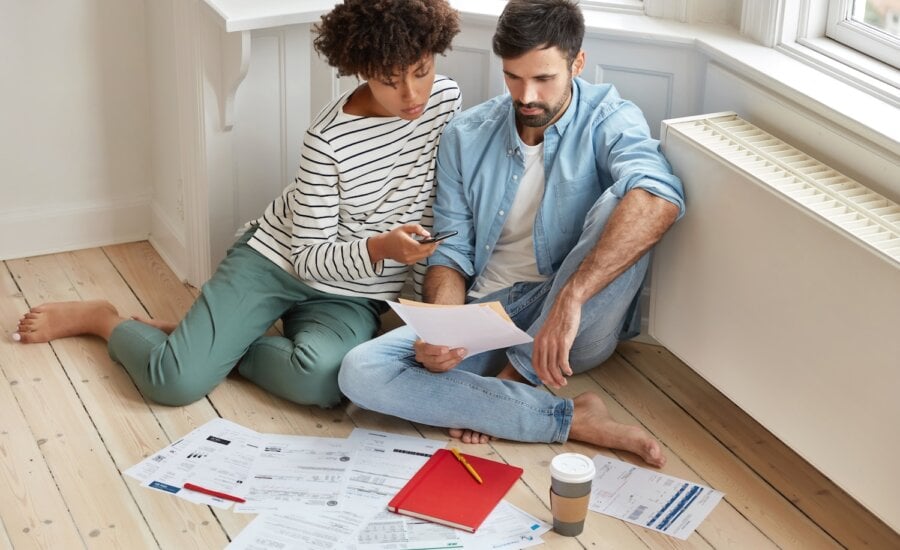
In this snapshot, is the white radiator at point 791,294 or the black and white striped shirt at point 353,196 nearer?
the white radiator at point 791,294

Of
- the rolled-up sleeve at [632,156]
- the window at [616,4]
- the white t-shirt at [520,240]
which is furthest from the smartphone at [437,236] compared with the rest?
the window at [616,4]

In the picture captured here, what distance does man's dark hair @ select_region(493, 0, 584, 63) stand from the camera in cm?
229

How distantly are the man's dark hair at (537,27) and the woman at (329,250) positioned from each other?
0.13 metres

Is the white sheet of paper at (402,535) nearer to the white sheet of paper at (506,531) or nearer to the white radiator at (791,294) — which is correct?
the white sheet of paper at (506,531)

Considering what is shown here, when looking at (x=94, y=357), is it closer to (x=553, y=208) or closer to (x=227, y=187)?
(x=227, y=187)

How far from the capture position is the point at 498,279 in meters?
2.61

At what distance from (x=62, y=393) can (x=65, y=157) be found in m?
0.83

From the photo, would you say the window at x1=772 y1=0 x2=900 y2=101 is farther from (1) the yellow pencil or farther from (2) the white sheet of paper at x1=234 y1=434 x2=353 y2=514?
(2) the white sheet of paper at x1=234 y1=434 x2=353 y2=514

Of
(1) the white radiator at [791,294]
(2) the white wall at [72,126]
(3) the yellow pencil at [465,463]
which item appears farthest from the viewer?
(2) the white wall at [72,126]

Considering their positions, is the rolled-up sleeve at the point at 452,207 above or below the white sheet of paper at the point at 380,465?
above

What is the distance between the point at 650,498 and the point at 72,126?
72.2 inches

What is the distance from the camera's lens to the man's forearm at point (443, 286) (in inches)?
100.0

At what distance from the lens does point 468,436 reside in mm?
2443

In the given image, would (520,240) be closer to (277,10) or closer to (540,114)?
(540,114)
